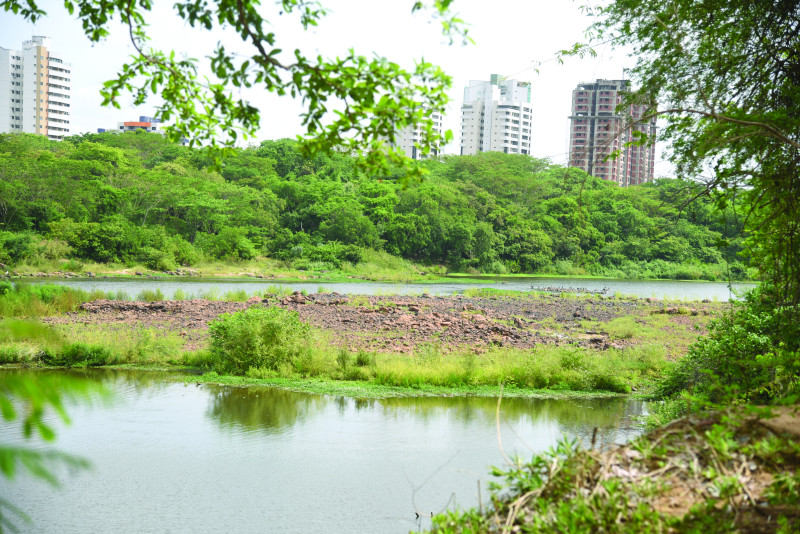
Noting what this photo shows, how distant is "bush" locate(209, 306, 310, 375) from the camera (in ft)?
43.6

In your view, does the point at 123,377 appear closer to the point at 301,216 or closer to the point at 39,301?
the point at 39,301

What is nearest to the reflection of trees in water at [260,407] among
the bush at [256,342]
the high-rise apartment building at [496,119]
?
the bush at [256,342]

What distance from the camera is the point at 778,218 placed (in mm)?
6531

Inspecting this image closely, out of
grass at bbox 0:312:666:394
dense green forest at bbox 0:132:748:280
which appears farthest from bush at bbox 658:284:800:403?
dense green forest at bbox 0:132:748:280

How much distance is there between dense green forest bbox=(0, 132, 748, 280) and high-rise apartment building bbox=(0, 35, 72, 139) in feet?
150

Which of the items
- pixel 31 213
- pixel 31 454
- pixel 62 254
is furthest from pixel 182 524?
pixel 31 213

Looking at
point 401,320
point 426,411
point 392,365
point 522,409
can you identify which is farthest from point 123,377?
point 401,320

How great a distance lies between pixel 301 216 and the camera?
6231 cm

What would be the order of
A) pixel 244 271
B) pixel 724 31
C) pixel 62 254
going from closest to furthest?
pixel 724 31
pixel 62 254
pixel 244 271

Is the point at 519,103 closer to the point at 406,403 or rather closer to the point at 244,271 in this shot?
the point at 244,271

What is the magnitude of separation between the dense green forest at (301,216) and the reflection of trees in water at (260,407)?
33.7 metres

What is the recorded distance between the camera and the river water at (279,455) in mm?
6723

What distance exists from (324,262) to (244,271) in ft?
25.6

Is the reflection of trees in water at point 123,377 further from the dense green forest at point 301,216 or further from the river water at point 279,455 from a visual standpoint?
the dense green forest at point 301,216
